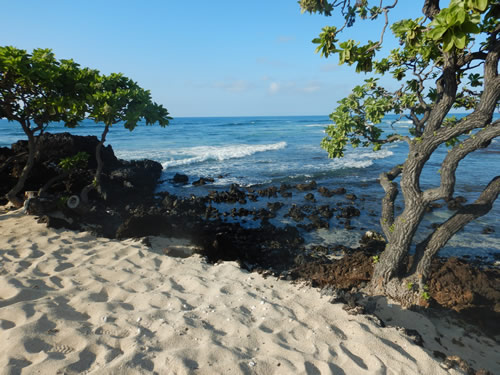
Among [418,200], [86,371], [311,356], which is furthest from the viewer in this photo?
[418,200]

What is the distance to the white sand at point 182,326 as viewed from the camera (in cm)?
352

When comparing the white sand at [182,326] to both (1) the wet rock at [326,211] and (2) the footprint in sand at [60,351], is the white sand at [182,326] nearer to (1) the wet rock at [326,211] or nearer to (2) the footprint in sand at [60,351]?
(2) the footprint in sand at [60,351]

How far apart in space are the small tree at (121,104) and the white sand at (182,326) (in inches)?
151

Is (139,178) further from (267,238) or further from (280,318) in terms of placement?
(280,318)

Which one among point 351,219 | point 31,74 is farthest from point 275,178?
point 31,74

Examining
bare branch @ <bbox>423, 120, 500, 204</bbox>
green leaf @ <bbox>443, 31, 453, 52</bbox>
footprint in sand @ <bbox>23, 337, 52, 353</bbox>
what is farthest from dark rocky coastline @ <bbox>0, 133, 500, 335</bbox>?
green leaf @ <bbox>443, 31, 453, 52</bbox>

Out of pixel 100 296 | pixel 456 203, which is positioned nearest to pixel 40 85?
pixel 100 296

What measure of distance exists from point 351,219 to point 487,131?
7665 mm

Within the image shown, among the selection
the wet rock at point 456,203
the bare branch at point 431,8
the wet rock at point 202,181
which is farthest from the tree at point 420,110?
the wet rock at point 202,181

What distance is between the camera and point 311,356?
3.82 metres

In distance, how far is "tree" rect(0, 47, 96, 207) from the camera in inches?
278

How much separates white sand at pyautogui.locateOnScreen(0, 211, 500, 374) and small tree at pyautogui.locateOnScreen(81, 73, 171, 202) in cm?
383

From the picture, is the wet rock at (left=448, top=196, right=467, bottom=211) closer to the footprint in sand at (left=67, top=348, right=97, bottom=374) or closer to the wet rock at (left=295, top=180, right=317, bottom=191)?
the wet rock at (left=295, top=180, right=317, bottom=191)

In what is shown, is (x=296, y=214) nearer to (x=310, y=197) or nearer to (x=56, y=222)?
(x=310, y=197)
